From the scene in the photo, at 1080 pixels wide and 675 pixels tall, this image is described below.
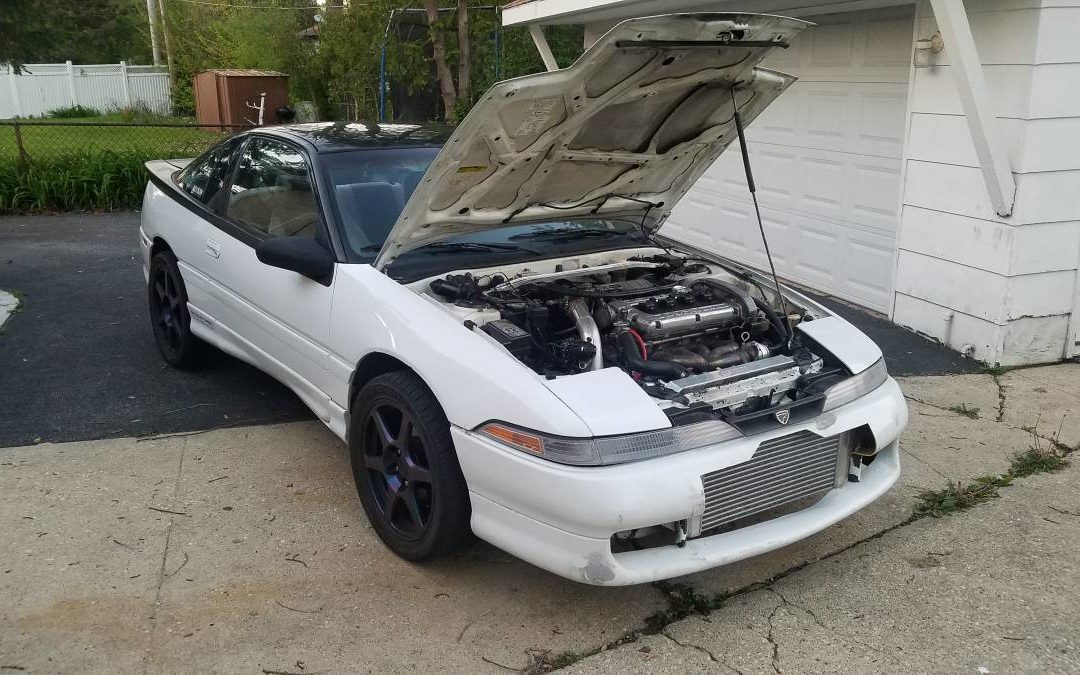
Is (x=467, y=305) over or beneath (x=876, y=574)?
over

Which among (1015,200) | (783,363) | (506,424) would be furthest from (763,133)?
(506,424)

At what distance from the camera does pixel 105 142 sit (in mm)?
17781

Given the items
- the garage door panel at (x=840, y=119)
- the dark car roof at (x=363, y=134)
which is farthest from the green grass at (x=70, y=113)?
the dark car roof at (x=363, y=134)

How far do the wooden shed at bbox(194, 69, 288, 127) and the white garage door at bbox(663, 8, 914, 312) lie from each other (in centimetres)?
1587

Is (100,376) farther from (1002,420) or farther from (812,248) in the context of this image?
(812,248)

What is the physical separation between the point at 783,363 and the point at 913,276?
145 inches

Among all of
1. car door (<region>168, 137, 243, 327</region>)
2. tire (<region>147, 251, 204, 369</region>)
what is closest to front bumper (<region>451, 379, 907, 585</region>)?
car door (<region>168, 137, 243, 327</region>)

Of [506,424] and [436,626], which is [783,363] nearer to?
[506,424]

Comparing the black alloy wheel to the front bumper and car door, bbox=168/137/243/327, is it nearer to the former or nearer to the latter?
the front bumper

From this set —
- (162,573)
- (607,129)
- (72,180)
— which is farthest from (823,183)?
(72,180)

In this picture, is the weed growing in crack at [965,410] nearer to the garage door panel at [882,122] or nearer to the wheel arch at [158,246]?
the garage door panel at [882,122]

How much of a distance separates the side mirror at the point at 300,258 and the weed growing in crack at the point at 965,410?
3.64 meters

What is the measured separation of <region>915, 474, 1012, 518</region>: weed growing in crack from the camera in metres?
4.29

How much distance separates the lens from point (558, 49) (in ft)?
47.2
